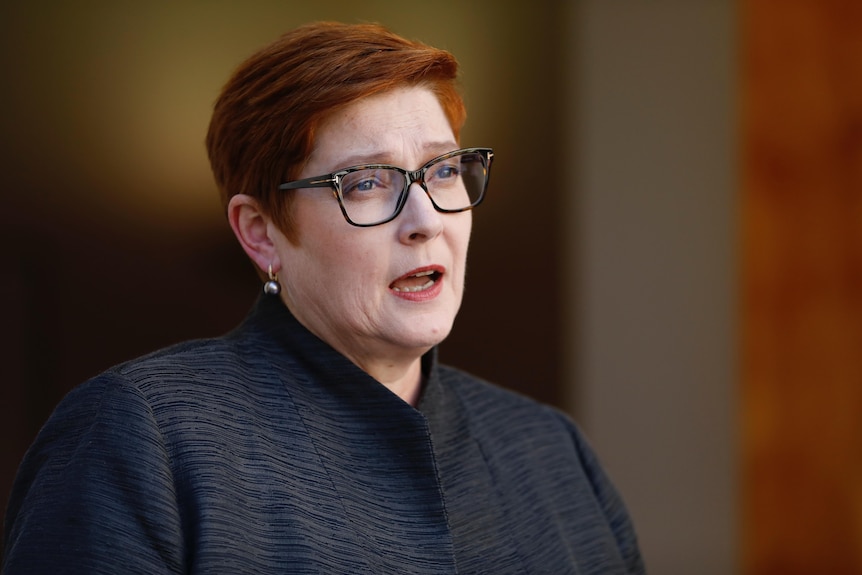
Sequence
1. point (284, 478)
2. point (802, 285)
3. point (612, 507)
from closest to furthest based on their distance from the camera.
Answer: point (284, 478) → point (612, 507) → point (802, 285)

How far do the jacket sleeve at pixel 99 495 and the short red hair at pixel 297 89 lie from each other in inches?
13.3

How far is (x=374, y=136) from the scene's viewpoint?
1404 millimetres

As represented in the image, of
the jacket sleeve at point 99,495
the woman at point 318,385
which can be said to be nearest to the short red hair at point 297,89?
the woman at point 318,385

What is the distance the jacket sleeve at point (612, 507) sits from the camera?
68.7 inches

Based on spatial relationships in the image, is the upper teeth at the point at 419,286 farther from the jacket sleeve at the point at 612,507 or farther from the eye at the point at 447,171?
the jacket sleeve at the point at 612,507

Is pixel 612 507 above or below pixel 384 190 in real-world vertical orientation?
below

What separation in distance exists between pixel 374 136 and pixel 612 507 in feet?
2.45

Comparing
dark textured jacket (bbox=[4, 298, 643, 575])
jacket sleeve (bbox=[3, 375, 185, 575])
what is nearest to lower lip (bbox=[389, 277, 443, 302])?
dark textured jacket (bbox=[4, 298, 643, 575])

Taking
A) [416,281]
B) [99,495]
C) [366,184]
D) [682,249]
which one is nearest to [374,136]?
[366,184]

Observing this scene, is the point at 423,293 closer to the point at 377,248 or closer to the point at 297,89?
the point at 377,248

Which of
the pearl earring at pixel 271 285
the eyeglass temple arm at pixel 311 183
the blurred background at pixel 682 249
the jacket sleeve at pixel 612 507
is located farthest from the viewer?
the blurred background at pixel 682 249

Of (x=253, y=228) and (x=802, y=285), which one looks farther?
(x=802, y=285)

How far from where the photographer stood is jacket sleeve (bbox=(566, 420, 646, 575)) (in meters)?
1.75

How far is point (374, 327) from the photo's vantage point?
1.43 meters
